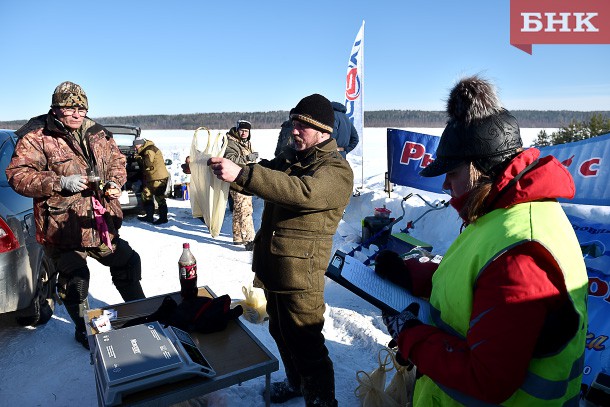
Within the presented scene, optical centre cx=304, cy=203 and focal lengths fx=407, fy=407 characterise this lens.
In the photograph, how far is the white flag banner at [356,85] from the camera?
1069 cm

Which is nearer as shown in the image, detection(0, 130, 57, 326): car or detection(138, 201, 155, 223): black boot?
detection(0, 130, 57, 326): car

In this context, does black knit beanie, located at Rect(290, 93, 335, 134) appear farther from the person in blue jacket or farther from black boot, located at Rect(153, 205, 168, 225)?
black boot, located at Rect(153, 205, 168, 225)

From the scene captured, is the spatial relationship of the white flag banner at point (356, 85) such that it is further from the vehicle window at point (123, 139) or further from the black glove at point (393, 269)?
the black glove at point (393, 269)

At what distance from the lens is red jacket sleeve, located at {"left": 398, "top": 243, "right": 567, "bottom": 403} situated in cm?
108

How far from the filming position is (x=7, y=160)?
4.47 m

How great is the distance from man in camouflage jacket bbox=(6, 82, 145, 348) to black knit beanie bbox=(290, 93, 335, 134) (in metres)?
1.85

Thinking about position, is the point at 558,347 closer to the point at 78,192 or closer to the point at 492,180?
the point at 492,180

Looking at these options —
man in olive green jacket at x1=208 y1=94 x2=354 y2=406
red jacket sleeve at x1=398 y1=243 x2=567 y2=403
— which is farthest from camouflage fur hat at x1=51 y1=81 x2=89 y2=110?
red jacket sleeve at x1=398 y1=243 x2=567 y2=403

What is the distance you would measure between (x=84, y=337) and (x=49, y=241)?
0.91 metres

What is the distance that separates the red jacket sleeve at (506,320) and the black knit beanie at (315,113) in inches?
59.6

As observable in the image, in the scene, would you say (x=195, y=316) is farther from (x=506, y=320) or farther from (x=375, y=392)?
(x=506, y=320)

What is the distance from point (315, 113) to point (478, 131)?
129 cm

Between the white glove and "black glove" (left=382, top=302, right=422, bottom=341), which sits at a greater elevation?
the white glove

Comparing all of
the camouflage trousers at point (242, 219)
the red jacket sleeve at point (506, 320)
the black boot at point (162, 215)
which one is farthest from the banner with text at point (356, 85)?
the red jacket sleeve at point (506, 320)
